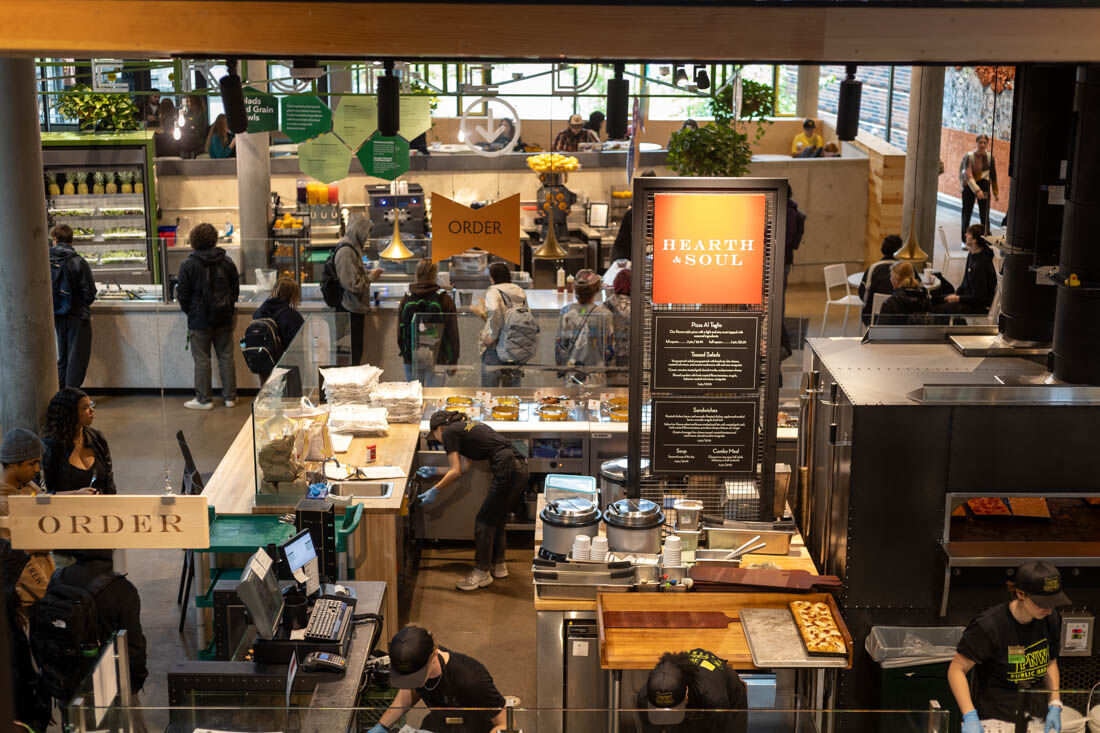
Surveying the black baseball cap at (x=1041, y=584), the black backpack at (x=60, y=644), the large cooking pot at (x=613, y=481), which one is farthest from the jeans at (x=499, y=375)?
the black baseball cap at (x=1041, y=584)

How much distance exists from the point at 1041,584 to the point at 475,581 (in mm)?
3828

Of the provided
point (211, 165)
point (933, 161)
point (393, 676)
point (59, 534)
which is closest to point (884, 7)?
point (393, 676)

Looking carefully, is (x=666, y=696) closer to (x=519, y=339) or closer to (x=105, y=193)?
(x=519, y=339)

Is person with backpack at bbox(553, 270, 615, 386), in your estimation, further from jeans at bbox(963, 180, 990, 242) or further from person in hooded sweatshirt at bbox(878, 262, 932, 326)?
jeans at bbox(963, 180, 990, 242)

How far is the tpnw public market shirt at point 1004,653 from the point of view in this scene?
487cm

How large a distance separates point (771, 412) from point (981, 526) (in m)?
1.13

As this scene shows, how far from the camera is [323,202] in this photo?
45.0ft

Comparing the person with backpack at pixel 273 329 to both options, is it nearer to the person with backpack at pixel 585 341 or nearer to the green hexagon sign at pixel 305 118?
the green hexagon sign at pixel 305 118

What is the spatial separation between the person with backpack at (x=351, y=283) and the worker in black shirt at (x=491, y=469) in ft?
9.19

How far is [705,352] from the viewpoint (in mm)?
6148

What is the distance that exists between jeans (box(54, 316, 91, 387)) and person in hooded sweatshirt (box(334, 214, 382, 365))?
2.10 metres

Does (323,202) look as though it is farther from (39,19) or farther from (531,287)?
(39,19)

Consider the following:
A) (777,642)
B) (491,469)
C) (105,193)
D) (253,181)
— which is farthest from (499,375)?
(105,193)

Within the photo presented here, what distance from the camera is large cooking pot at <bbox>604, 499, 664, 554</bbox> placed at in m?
5.94
